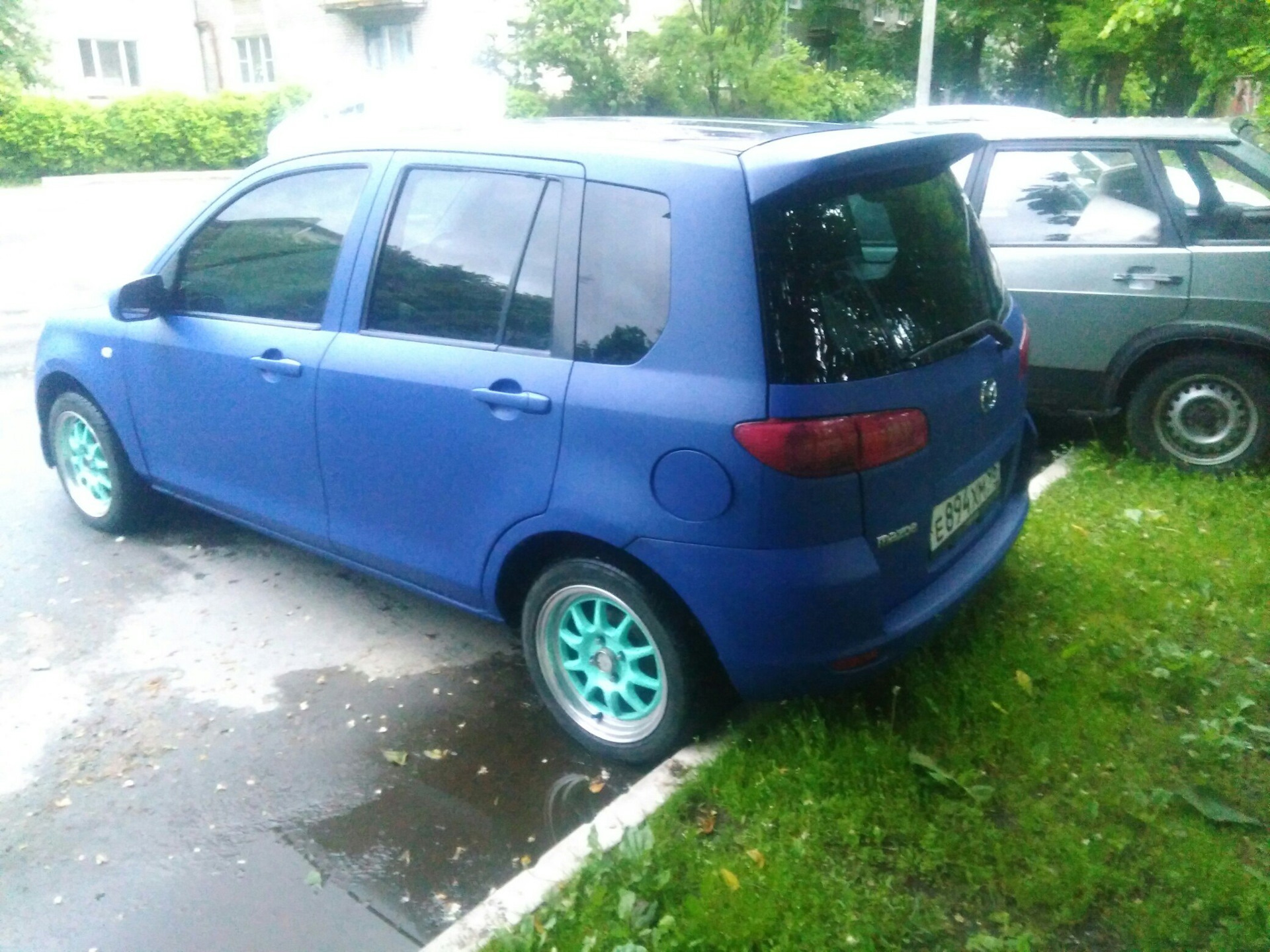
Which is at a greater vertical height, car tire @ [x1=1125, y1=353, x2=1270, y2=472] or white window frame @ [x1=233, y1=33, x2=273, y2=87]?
white window frame @ [x1=233, y1=33, x2=273, y2=87]

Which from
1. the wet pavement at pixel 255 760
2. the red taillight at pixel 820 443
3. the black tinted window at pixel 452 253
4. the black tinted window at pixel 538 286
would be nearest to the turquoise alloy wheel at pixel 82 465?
the wet pavement at pixel 255 760

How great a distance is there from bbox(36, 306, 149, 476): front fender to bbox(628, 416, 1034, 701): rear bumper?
3.00 m

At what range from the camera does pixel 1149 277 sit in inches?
222

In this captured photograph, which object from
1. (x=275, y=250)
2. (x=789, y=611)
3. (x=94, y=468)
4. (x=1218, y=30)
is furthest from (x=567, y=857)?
(x=1218, y=30)

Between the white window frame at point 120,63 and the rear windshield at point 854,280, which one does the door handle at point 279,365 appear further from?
the white window frame at point 120,63

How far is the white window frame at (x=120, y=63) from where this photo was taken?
115 feet

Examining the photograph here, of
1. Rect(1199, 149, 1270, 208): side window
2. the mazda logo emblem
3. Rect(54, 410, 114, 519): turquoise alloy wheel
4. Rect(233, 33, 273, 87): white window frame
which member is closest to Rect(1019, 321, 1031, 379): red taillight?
the mazda logo emblem

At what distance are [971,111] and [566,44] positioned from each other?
13.5 meters

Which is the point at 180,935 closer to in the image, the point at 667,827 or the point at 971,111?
the point at 667,827

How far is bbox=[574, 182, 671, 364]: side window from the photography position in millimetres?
3203

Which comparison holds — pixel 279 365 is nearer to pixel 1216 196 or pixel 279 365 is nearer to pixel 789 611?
pixel 789 611

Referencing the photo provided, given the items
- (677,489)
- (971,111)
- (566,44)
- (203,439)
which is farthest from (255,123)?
(677,489)

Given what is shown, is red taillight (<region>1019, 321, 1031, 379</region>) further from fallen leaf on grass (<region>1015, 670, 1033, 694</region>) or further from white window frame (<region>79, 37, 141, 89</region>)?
white window frame (<region>79, 37, 141, 89</region>)

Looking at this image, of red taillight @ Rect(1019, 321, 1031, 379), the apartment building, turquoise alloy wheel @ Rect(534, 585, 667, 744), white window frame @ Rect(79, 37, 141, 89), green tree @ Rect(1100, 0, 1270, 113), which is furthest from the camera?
white window frame @ Rect(79, 37, 141, 89)
